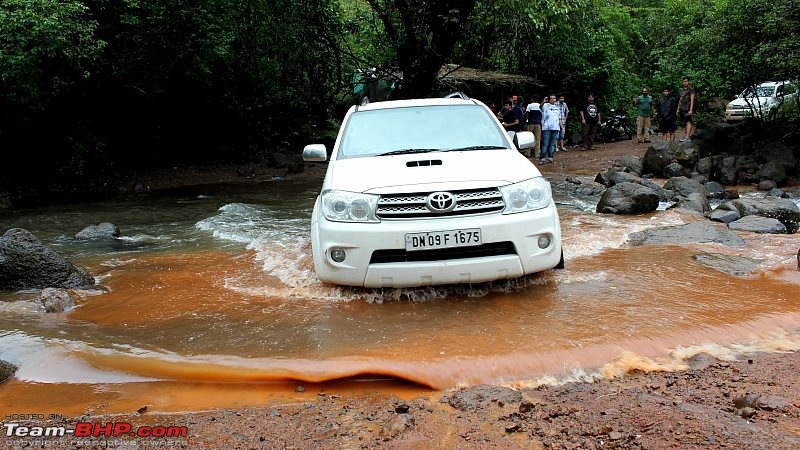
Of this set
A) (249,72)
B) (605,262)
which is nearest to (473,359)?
(605,262)

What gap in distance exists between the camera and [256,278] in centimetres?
612

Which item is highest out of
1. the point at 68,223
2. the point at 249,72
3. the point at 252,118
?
the point at 249,72

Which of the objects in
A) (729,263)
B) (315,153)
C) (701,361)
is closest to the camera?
(701,361)

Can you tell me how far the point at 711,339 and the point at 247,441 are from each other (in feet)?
9.92

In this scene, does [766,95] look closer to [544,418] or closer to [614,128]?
[614,128]

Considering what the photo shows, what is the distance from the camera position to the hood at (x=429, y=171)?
4715 mm

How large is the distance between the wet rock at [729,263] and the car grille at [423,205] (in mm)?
2591

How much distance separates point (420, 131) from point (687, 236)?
3.48 meters

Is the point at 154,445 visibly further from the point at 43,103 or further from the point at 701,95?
the point at 701,95

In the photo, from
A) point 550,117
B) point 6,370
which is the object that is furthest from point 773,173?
point 6,370

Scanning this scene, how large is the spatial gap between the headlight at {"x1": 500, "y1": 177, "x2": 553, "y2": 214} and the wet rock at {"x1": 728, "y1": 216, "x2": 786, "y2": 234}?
4.40 metres

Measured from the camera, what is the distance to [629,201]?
9.36m

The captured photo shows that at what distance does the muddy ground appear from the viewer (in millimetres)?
2816

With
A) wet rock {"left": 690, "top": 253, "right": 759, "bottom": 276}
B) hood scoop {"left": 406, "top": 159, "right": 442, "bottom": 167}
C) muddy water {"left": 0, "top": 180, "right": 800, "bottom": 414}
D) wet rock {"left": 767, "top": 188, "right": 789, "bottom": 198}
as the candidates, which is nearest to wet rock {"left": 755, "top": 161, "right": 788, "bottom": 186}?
wet rock {"left": 767, "top": 188, "right": 789, "bottom": 198}
